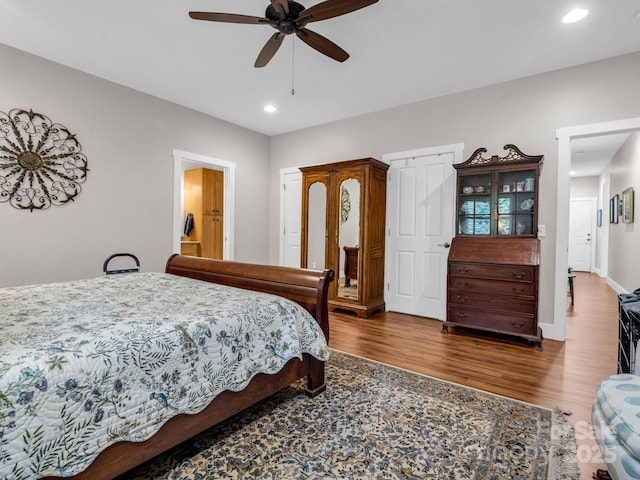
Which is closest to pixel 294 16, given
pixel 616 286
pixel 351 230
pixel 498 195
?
pixel 351 230

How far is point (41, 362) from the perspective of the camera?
43.9 inches

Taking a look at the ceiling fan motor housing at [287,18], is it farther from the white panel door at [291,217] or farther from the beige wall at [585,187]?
the beige wall at [585,187]

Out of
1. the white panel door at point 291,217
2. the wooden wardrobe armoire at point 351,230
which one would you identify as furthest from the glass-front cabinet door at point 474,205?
the white panel door at point 291,217

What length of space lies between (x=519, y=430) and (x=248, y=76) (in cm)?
394

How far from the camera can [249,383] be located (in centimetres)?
177

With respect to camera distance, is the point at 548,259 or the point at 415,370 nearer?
the point at 415,370

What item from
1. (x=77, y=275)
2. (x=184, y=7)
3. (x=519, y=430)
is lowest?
(x=519, y=430)

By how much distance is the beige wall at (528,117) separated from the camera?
321 cm

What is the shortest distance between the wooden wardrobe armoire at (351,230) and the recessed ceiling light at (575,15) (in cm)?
219

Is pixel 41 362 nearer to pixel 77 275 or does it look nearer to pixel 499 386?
pixel 499 386

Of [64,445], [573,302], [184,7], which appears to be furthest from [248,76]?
[573,302]

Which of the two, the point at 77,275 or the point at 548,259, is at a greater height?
the point at 548,259

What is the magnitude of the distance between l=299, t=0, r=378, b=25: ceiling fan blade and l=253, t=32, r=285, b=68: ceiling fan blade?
0.25 m

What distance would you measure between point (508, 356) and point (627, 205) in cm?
457
